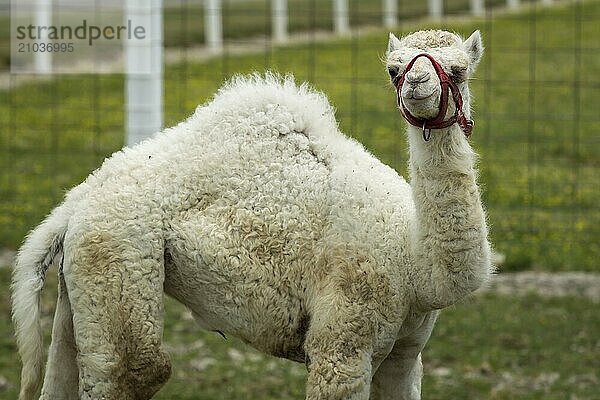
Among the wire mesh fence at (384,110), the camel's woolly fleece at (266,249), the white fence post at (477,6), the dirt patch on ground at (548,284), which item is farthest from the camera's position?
the white fence post at (477,6)

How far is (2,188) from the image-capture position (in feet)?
37.0

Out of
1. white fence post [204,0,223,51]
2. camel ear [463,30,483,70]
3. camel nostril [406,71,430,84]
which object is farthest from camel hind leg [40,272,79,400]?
white fence post [204,0,223,51]

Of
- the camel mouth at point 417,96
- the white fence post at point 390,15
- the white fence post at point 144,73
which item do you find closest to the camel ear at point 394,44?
the camel mouth at point 417,96

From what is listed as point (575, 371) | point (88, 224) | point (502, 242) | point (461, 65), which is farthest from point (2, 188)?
point (461, 65)

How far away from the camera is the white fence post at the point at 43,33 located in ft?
47.1

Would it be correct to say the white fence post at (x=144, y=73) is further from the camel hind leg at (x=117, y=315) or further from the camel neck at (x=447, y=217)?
the camel neck at (x=447, y=217)

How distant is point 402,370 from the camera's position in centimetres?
476

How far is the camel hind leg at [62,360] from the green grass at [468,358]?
1897 mm

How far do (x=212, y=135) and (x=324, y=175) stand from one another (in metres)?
0.51

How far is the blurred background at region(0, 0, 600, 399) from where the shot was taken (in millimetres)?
7098

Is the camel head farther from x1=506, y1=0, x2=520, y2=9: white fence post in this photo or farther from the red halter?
x1=506, y1=0, x2=520, y2=9: white fence post

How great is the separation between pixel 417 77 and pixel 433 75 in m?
0.09

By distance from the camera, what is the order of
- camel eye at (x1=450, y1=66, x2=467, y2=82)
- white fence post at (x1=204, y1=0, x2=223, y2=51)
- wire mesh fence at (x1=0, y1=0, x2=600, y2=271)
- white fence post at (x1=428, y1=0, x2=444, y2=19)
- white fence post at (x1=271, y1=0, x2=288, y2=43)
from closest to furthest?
camel eye at (x1=450, y1=66, x2=467, y2=82) < wire mesh fence at (x1=0, y1=0, x2=600, y2=271) < white fence post at (x1=204, y1=0, x2=223, y2=51) < white fence post at (x1=271, y1=0, x2=288, y2=43) < white fence post at (x1=428, y1=0, x2=444, y2=19)

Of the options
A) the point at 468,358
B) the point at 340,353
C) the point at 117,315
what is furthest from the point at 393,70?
the point at 468,358
